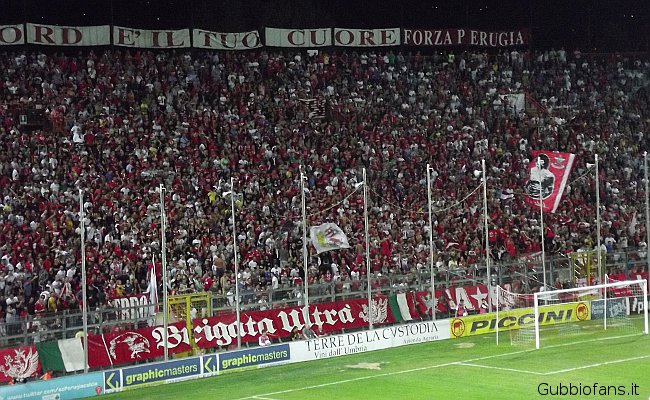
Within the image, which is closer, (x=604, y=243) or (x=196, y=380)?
(x=196, y=380)

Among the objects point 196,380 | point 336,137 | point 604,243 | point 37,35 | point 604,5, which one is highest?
point 604,5

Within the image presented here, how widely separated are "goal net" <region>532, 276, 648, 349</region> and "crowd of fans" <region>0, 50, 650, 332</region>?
3484 mm

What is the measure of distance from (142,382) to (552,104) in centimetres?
3154

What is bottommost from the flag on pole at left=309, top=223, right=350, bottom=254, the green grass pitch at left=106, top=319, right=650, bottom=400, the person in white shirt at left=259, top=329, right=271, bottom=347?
the green grass pitch at left=106, top=319, right=650, bottom=400

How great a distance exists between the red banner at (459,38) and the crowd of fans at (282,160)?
169 cm

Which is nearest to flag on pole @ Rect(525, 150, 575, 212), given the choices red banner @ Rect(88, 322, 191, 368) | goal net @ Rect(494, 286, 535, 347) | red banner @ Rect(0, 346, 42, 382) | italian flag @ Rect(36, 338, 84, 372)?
goal net @ Rect(494, 286, 535, 347)

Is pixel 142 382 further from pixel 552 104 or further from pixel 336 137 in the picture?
pixel 552 104

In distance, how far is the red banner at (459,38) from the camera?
59281 millimetres

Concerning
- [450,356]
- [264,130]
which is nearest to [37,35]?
[264,130]

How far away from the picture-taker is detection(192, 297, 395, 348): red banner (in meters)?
34.8

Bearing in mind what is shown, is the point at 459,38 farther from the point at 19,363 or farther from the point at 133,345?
the point at 19,363

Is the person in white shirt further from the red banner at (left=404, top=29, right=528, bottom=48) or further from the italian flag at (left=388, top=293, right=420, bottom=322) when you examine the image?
the red banner at (left=404, top=29, right=528, bottom=48)

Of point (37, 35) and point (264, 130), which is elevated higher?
point (37, 35)

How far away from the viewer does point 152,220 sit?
39.7 meters
